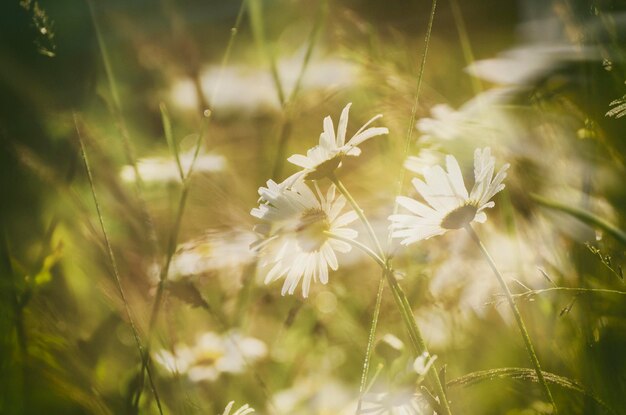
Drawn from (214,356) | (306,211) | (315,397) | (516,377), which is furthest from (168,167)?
(516,377)

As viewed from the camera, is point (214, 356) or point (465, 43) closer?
point (465, 43)

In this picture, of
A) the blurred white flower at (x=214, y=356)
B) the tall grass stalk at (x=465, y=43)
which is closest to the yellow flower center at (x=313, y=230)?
the tall grass stalk at (x=465, y=43)

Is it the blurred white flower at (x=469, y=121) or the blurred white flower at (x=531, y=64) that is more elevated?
the blurred white flower at (x=531, y=64)

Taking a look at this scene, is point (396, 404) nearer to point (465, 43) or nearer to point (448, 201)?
point (448, 201)

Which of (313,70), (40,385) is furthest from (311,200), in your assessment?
(313,70)

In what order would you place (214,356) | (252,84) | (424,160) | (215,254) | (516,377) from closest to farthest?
(516,377) → (424,160) → (215,254) → (214,356) → (252,84)

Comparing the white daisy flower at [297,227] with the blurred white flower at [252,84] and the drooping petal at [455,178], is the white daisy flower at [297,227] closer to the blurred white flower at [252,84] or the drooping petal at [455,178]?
the drooping petal at [455,178]

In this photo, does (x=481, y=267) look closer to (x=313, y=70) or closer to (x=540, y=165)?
(x=540, y=165)

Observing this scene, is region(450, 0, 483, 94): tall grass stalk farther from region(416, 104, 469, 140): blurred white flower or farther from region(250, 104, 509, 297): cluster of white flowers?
region(250, 104, 509, 297): cluster of white flowers
